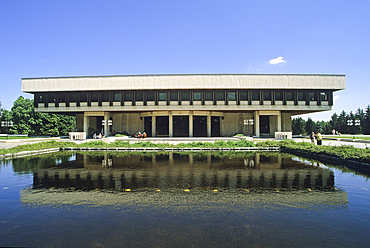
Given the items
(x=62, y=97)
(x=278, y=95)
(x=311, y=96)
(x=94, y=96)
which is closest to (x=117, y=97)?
(x=94, y=96)

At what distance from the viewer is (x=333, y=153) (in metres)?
14.7

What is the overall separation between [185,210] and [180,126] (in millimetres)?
35099

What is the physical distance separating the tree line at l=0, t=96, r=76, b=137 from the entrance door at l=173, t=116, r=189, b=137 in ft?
127

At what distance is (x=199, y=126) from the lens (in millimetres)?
40906

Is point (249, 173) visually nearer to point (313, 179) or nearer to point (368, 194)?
point (313, 179)

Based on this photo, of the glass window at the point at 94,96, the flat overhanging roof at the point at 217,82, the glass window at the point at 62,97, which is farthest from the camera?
the glass window at the point at 62,97

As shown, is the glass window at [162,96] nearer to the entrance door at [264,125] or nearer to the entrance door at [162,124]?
the entrance door at [162,124]

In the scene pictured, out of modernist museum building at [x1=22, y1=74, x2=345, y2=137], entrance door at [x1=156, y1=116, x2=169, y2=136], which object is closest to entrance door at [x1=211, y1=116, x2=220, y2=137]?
modernist museum building at [x1=22, y1=74, x2=345, y2=137]

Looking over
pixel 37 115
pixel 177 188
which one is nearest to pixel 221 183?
pixel 177 188

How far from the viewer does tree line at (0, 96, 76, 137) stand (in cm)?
5938

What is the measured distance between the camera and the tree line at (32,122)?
59.4m

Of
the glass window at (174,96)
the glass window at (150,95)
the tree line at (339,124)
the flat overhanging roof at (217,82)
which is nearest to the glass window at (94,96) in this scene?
the flat overhanging roof at (217,82)

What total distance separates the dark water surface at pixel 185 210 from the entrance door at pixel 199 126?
3112 centimetres

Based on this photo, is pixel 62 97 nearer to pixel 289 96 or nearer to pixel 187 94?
pixel 187 94
